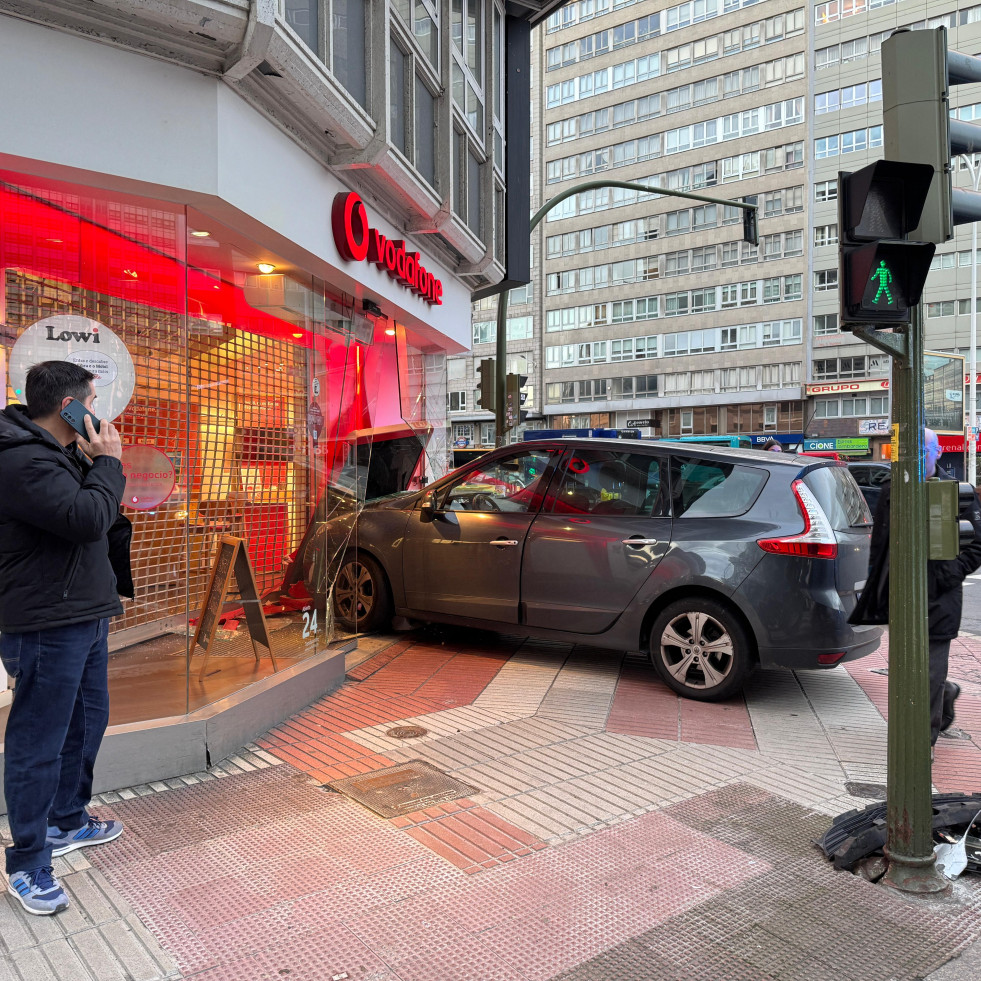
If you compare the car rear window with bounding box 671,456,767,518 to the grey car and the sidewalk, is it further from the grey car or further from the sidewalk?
the sidewalk

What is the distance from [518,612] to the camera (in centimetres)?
687

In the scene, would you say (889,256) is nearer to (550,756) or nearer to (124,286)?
(550,756)

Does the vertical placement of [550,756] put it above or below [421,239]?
below

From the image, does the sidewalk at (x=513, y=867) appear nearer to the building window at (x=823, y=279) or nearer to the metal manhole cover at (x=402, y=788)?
the metal manhole cover at (x=402, y=788)

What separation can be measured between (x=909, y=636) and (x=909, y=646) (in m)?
0.04

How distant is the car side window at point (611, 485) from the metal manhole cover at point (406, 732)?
2232 millimetres

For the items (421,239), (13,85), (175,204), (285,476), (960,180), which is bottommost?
(285,476)

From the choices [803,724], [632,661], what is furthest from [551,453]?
[803,724]

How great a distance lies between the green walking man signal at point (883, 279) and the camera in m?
3.33

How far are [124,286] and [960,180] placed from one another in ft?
146

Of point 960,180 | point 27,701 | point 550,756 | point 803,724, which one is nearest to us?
point 27,701

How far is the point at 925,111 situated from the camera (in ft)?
11.3

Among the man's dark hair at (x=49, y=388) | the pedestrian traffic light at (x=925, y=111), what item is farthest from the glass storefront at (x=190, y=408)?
the pedestrian traffic light at (x=925, y=111)

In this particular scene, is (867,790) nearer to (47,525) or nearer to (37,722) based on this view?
(37,722)
